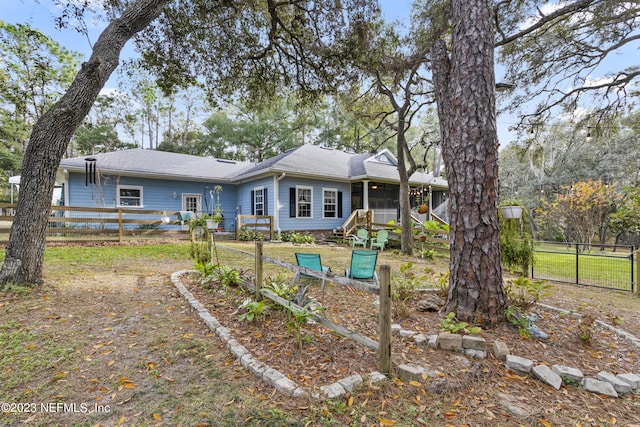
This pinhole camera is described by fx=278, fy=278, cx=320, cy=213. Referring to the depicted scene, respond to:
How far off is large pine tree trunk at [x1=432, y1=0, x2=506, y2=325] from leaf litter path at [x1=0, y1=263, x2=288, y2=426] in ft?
8.28

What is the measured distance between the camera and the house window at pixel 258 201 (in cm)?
1330

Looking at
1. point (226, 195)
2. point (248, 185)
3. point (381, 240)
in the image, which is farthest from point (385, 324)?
point (226, 195)

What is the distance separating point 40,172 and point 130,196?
946cm

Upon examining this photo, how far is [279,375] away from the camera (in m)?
2.25

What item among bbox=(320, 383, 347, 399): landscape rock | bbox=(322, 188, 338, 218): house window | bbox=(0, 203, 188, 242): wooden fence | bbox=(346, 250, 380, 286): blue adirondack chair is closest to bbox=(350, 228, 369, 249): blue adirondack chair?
bbox=(322, 188, 338, 218): house window

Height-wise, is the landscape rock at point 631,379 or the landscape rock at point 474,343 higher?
the landscape rock at point 474,343

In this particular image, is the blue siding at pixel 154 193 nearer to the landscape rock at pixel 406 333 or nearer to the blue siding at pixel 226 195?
the blue siding at pixel 226 195

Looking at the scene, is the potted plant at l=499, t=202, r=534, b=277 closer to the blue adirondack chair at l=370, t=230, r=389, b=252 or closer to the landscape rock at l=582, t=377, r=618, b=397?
the blue adirondack chair at l=370, t=230, r=389, b=252

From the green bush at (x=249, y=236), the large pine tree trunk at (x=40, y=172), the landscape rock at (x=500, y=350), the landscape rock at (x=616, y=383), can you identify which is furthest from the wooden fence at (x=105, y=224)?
the landscape rock at (x=616, y=383)

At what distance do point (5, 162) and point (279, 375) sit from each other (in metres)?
30.3

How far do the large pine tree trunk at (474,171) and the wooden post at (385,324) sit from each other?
4.62 feet

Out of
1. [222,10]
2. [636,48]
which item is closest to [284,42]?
[222,10]

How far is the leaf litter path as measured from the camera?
1.92 meters

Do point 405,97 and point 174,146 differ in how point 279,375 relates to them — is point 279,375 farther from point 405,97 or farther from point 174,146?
point 174,146
